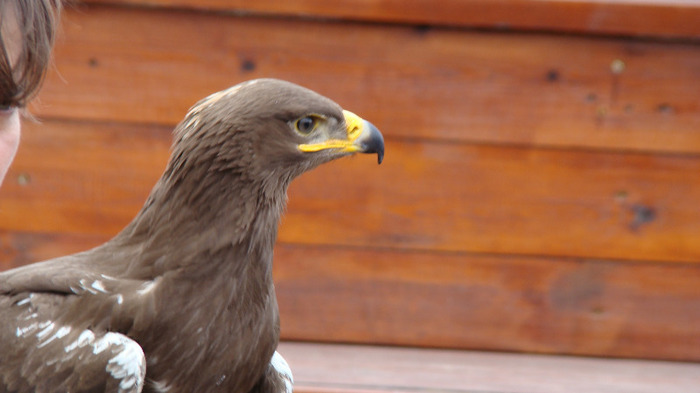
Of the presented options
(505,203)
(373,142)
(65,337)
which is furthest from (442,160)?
(65,337)

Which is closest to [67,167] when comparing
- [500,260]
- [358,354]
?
[358,354]

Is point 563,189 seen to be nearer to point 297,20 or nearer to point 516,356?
point 516,356

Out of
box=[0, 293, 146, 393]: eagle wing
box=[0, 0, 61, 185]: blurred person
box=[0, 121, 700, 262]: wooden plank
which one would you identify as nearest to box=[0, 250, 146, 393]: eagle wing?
box=[0, 293, 146, 393]: eagle wing

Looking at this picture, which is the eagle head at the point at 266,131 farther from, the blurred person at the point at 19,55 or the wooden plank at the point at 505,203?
the wooden plank at the point at 505,203

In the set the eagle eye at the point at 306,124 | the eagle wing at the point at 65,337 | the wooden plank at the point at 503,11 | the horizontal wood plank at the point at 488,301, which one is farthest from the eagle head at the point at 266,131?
the horizontal wood plank at the point at 488,301

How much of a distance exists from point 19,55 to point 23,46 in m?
0.02

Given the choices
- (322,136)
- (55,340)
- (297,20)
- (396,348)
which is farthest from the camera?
(396,348)

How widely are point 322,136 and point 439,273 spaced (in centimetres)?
158

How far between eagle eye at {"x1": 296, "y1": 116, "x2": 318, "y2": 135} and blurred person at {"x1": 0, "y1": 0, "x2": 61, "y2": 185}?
53 centimetres

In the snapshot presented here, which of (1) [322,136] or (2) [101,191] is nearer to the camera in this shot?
(1) [322,136]

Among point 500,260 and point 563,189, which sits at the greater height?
point 563,189

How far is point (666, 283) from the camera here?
3.46 m

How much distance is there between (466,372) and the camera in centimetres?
324

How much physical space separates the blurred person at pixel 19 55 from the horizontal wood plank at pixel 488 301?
5.72 feet
